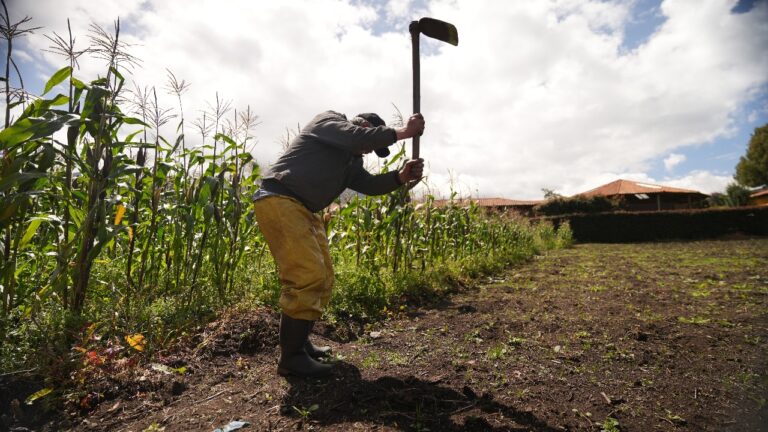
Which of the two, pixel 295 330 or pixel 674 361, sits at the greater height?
pixel 295 330

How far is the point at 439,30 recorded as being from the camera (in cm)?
303

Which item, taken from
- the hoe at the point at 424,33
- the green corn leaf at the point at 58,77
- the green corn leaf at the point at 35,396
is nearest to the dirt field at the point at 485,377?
the green corn leaf at the point at 35,396

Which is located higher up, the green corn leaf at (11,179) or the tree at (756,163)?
the tree at (756,163)

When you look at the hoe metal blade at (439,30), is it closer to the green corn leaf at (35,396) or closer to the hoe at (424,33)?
the hoe at (424,33)

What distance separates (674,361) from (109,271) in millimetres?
3983

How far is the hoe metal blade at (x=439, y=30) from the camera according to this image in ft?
9.75

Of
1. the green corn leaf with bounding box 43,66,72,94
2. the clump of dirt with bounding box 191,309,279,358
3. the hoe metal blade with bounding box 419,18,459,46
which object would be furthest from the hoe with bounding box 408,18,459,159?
the green corn leaf with bounding box 43,66,72,94

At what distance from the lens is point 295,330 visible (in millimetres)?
2193

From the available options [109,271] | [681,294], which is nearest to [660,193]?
[681,294]

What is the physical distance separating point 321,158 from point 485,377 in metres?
1.59

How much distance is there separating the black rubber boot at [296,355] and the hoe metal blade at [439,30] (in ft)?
7.83

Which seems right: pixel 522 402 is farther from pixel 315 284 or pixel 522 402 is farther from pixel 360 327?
pixel 360 327

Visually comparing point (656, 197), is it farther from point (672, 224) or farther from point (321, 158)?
point (321, 158)

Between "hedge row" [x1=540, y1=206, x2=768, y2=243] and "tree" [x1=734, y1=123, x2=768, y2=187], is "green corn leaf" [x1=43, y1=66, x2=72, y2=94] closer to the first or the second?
"hedge row" [x1=540, y1=206, x2=768, y2=243]
